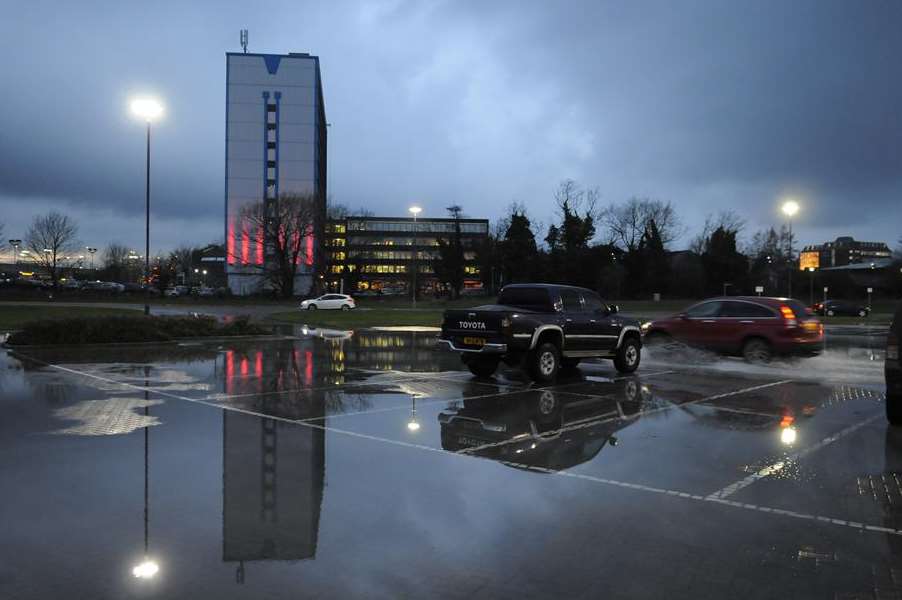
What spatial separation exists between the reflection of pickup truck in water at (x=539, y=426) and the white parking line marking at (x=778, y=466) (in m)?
1.50

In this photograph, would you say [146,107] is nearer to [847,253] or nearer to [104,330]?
[104,330]

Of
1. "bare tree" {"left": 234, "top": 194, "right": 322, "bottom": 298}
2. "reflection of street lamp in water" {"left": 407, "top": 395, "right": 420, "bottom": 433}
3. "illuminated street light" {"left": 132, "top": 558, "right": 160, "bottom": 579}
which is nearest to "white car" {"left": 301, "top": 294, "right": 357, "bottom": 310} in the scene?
"bare tree" {"left": 234, "top": 194, "right": 322, "bottom": 298}

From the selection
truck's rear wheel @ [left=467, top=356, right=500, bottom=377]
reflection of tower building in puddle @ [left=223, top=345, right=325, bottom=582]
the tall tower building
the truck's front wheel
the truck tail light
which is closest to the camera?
reflection of tower building in puddle @ [left=223, top=345, right=325, bottom=582]

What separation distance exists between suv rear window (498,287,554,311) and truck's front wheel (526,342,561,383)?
857 mm

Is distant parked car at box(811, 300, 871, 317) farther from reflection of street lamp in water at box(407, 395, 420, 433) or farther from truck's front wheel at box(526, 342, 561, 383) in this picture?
reflection of street lamp in water at box(407, 395, 420, 433)

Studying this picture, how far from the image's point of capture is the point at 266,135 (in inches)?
3216

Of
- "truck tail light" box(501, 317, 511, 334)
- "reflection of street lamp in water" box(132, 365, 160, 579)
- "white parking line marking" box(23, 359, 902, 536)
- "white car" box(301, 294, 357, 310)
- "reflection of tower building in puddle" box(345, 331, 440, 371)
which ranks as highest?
"truck tail light" box(501, 317, 511, 334)

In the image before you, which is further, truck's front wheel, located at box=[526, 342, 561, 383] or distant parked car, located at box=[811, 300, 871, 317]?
distant parked car, located at box=[811, 300, 871, 317]

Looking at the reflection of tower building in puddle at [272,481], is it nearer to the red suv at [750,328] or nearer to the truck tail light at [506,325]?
the truck tail light at [506,325]

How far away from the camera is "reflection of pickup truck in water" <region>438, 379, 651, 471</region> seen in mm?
7492

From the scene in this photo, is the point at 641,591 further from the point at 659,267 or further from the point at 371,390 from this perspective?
the point at 659,267

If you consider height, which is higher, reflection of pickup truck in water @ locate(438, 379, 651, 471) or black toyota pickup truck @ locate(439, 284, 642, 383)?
black toyota pickup truck @ locate(439, 284, 642, 383)

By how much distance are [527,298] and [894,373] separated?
6.52 metres

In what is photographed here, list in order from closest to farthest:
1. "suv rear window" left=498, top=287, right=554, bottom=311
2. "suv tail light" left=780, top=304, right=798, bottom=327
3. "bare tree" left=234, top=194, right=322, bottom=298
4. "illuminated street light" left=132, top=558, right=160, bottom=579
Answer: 1. "illuminated street light" left=132, top=558, right=160, bottom=579
2. "suv rear window" left=498, top=287, right=554, bottom=311
3. "suv tail light" left=780, top=304, right=798, bottom=327
4. "bare tree" left=234, top=194, right=322, bottom=298
